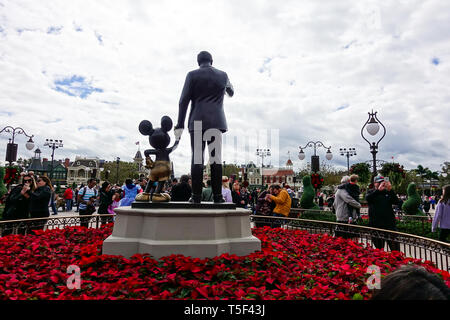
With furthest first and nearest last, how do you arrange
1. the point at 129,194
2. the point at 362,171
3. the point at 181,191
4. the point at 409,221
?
the point at 362,171 → the point at 409,221 → the point at 129,194 → the point at 181,191

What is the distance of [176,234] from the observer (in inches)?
183

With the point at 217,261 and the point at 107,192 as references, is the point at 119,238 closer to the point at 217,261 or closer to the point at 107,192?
the point at 217,261

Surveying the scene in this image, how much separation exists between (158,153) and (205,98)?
55.4 inches

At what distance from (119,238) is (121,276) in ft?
3.39

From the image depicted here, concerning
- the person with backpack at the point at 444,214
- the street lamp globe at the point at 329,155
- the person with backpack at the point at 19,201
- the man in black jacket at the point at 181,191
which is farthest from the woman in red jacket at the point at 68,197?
the person with backpack at the point at 444,214

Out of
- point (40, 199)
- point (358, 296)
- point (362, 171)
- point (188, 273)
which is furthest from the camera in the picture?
point (362, 171)

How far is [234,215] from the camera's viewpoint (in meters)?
5.08

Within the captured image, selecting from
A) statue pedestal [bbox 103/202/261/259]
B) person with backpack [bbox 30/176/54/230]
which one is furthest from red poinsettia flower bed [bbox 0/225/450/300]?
person with backpack [bbox 30/176/54/230]

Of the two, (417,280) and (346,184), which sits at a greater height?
(346,184)

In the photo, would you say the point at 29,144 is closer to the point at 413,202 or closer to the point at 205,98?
the point at 205,98

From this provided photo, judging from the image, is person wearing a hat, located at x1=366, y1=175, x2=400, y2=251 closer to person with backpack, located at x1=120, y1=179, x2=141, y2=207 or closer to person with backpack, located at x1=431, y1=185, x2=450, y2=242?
person with backpack, located at x1=431, y1=185, x2=450, y2=242

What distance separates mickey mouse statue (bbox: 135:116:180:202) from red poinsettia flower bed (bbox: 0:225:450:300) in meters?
1.47

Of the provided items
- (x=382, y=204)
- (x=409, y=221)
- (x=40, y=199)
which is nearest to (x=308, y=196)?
(x=409, y=221)
